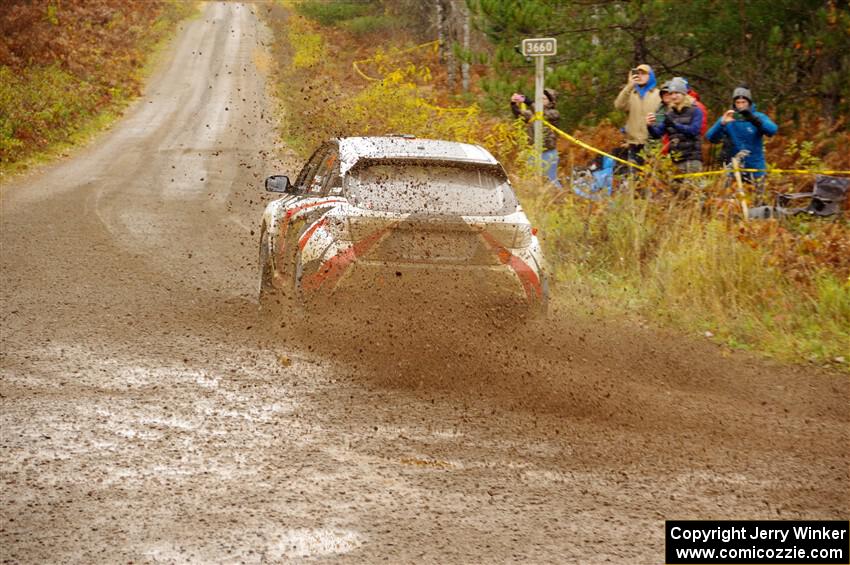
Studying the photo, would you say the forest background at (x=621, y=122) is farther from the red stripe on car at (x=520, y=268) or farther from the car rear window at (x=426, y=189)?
the car rear window at (x=426, y=189)

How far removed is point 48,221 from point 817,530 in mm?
12292

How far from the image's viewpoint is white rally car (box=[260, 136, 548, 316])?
687 centimetres

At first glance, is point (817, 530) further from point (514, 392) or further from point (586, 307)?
point (586, 307)

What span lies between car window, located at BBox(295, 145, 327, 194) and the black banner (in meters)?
A: 5.01

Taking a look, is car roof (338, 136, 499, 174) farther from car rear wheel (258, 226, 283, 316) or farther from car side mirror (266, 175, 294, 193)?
car rear wheel (258, 226, 283, 316)

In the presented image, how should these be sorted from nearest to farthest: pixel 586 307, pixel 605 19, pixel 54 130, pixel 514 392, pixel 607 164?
pixel 514 392
pixel 586 307
pixel 607 164
pixel 605 19
pixel 54 130

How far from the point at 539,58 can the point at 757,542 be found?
917 centimetres

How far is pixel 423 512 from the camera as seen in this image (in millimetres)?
4391

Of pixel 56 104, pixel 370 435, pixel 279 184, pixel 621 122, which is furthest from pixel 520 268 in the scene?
pixel 56 104

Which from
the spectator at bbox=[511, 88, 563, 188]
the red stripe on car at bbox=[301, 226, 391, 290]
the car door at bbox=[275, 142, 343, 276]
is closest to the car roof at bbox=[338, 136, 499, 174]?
the car door at bbox=[275, 142, 343, 276]

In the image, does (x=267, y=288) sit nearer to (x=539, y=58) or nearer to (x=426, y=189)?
(x=426, y=189)

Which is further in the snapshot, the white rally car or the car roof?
the car roof

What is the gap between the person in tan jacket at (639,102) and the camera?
12.3m

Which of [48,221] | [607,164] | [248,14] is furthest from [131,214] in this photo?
[248,14]
